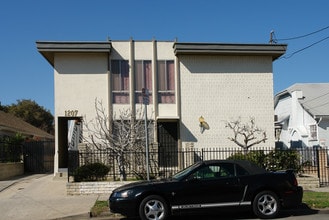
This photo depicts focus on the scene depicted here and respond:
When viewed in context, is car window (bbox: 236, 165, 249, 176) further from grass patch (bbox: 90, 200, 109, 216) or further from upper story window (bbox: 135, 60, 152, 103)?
upper story window (bbox: 135, 60, 152, 103)

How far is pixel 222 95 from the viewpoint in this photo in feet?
71.6

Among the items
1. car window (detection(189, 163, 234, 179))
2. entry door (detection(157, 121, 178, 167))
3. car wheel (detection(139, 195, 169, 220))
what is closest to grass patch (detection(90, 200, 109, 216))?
car wheel (detection(139, 195, 169, 220))

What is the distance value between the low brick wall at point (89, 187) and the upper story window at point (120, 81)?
674cm

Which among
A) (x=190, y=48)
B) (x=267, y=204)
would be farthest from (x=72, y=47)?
(x=267, y=204)

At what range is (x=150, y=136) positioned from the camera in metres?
21.3

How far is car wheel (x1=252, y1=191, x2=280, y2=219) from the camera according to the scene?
1027cm

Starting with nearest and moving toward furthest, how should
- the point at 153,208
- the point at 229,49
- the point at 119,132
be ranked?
the point at 153,208
the point at 119,132
the point at 229,49

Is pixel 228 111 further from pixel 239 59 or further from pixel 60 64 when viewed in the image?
pixel 60 64

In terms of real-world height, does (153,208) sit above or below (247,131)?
below

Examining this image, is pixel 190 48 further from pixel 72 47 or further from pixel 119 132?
pixel 119 132

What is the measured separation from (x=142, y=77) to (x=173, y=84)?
162cm

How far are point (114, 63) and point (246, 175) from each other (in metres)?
12.6

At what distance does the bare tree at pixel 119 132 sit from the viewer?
17.2 meters

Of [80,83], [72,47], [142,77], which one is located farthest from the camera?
[142,77]
